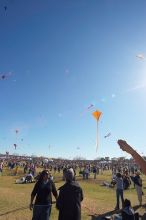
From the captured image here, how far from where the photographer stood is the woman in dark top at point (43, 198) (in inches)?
318

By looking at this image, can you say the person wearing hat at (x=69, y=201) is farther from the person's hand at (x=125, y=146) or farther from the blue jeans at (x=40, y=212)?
the person's hand at (x=125, y=146)

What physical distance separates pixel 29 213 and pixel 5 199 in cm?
419

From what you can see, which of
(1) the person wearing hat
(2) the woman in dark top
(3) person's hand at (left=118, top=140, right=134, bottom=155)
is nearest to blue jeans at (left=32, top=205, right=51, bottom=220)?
(2) the woman in dark top

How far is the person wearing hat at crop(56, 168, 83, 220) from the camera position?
21.0 feet

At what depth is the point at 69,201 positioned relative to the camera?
643cm

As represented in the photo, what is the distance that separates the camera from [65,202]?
643 centimetres

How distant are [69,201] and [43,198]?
1.96 meters

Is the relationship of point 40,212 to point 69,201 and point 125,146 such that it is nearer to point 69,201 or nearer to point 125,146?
point 69,201

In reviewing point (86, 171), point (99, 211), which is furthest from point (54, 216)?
point (86, 171)

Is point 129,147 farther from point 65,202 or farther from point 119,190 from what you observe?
point 119,190

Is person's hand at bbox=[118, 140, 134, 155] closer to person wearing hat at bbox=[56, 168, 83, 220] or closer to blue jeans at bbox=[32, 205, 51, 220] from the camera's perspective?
person wearing hat at bbox=[56, 168, 83, 220]

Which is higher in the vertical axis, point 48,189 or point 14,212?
point 48,189

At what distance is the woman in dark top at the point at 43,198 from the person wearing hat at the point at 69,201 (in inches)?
68.2

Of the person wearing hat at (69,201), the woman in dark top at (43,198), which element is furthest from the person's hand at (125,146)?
the woman in dark top at (43,198)
